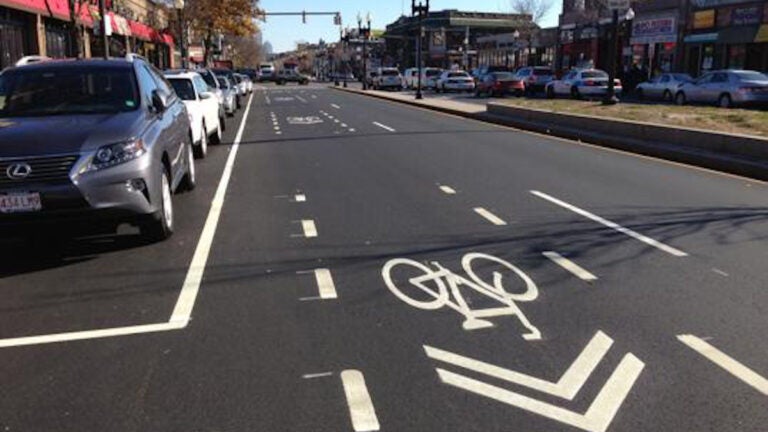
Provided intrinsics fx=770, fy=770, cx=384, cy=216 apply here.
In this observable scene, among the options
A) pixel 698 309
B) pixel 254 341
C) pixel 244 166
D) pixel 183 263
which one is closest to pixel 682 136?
pixel 244 166

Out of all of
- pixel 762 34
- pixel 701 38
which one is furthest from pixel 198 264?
pixel 701 38

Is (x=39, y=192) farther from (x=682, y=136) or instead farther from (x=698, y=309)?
(x=682, y=136)

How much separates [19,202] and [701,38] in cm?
4350

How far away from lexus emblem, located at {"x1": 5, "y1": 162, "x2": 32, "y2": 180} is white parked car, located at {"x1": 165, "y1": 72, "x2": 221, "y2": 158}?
739 cm

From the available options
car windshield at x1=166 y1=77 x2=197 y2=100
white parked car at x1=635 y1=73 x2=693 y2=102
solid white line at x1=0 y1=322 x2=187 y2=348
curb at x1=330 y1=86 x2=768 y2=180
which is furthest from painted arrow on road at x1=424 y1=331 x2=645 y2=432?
white parked car at x1=635 y1=73 x2=693 y2=102

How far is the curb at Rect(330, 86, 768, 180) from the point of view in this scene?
501 inches

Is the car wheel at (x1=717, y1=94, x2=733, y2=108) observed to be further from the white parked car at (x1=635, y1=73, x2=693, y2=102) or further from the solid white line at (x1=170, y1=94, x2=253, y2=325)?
the solid white line at (x1=170, y1=94, x2=253, y2=325)

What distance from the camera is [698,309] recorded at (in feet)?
18.2

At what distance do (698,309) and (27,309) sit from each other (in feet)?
16.2

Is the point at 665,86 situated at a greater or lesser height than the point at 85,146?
lesser

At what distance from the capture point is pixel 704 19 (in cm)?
4341

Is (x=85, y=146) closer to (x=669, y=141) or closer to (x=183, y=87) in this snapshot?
(x=183, y=87)

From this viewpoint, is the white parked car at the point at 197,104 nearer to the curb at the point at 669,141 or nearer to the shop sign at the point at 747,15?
the curb at the point at 669,141

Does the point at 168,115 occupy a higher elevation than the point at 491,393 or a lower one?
higher
